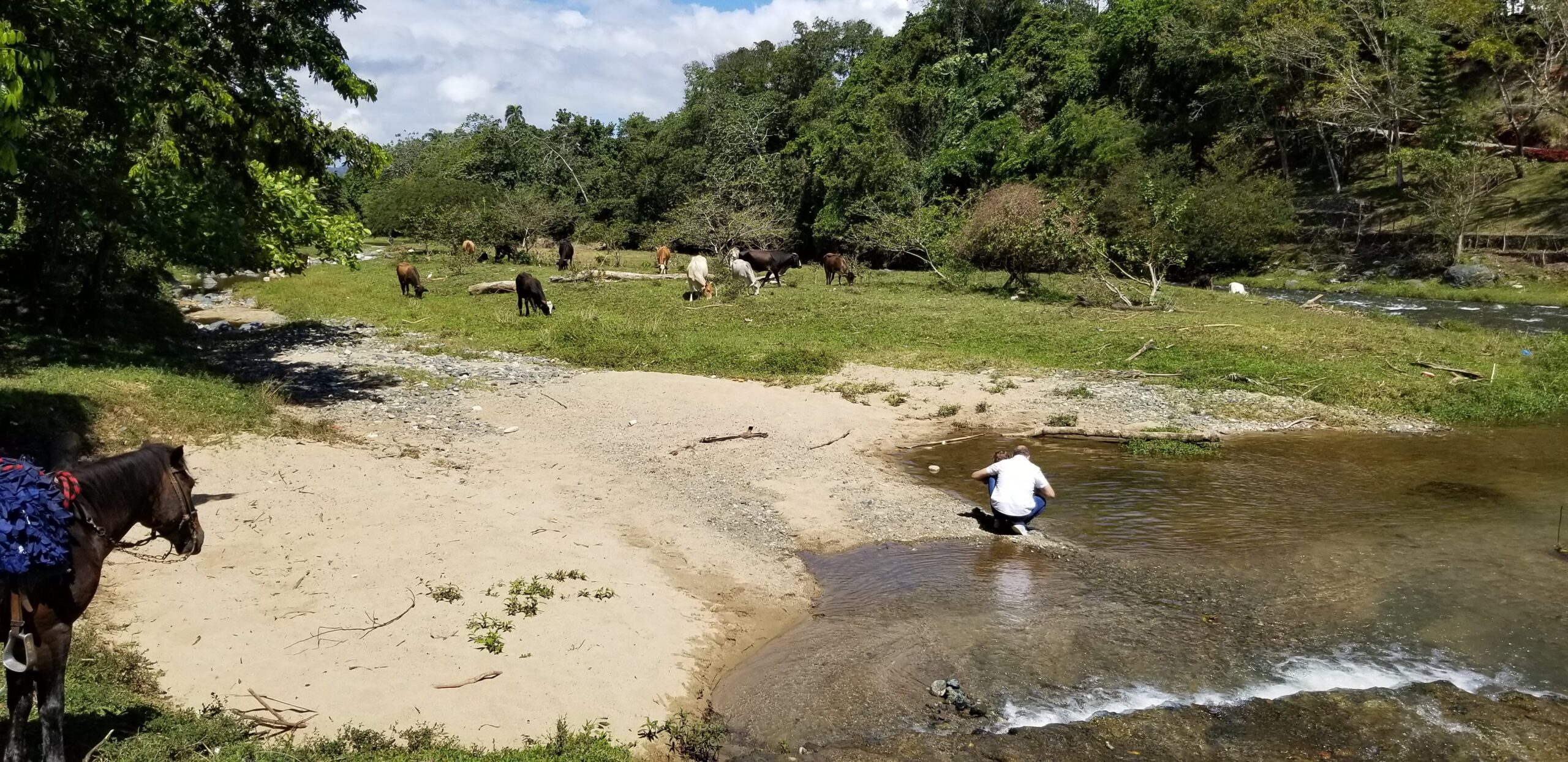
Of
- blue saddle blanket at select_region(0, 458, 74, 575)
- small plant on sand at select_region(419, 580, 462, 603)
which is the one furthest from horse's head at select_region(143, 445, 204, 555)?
small plant on sand at select_region(419, 580, 462, 603)

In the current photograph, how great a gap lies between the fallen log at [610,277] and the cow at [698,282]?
451 centimetres

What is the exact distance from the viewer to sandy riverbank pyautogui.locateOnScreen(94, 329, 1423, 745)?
255 inches

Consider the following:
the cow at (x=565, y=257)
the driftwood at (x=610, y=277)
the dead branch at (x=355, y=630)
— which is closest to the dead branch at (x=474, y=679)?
the dead branch at (x=355, y=630)

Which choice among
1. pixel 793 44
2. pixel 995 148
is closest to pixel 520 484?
pixel 995 148

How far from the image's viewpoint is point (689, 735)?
6.15 metres

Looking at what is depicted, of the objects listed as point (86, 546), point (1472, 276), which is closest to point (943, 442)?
point (86, 546)

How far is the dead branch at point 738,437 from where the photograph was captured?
1334 cm

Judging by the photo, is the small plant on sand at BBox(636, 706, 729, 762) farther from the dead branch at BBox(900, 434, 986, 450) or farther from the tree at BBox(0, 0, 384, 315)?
the tree at BBox(0, 0, 384, 315)

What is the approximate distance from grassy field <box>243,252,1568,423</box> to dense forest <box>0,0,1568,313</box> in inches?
133

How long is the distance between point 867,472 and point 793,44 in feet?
189

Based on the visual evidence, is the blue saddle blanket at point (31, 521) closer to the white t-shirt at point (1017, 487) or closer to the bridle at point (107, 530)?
the bridle at point (107, 530)

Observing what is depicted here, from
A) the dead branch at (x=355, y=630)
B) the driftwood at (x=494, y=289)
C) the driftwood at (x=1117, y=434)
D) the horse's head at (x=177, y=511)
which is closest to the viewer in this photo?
the horse's head at (x=177, y=511)

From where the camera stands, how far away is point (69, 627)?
4812 mm

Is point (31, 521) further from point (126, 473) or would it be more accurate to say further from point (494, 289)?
point (494, 289)
